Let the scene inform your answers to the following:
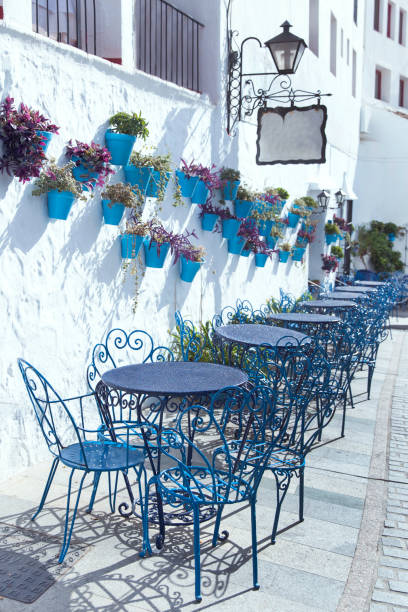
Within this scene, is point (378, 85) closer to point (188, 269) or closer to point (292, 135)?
point (292, 135)

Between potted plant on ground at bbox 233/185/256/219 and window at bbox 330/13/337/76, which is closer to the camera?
potted plant on ground at bbox 233/185/256/219

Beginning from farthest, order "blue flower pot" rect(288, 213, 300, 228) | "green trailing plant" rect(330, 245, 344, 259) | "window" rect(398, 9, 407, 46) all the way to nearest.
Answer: "window" rect(398, 9, 407, 46) → "green trailing plant" rect(330, 245, 344, 259) → "blue flower pot" rect(288, 213, 300, 228)

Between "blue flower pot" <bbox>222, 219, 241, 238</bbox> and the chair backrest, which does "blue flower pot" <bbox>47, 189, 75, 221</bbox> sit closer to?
the chair backrest

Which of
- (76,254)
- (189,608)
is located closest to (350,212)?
(76,254)

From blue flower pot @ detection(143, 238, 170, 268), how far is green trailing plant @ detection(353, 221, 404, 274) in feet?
43.8

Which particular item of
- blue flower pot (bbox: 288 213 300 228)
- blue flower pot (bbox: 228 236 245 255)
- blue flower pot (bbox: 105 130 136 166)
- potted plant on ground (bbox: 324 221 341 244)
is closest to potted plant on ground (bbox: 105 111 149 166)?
blue flower pot (bbox: 105 130 136 166)

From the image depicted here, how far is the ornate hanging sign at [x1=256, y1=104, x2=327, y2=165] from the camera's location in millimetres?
7375

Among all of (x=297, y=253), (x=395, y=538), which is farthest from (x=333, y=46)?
(x=395, y=538)

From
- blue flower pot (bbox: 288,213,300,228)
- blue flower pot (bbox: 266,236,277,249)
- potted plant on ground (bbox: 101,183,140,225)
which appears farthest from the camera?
blue flower pot (bbox: 288,213,300,228)

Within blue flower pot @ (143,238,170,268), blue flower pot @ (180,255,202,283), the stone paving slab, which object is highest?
blue flower pot @ (143,238,170,268)

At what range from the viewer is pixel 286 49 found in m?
7.10

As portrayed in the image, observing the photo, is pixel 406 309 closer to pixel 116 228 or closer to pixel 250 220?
pixel 250 220

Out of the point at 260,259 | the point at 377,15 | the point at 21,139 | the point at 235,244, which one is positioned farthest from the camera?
the point at 377,15

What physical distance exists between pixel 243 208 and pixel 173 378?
4683 mm
